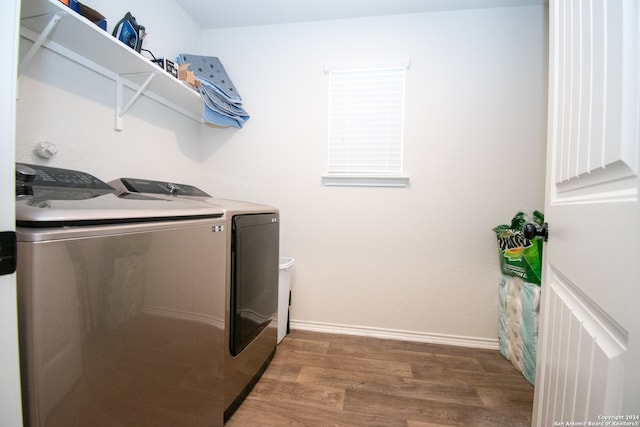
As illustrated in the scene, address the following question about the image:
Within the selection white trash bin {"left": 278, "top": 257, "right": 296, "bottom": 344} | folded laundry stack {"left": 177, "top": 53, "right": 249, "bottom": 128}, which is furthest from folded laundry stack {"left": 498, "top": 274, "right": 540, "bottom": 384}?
folded laundry stack {"left": 177, "top": 53, "right": 249, "bottom": 128}

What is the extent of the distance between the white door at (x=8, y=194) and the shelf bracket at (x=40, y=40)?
0.79 metres

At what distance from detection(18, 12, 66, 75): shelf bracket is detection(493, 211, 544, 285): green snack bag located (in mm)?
2236

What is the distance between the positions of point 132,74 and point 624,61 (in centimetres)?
185

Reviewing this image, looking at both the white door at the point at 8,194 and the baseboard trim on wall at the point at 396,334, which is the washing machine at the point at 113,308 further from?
the baseboard trim on wall at the point at 396,334

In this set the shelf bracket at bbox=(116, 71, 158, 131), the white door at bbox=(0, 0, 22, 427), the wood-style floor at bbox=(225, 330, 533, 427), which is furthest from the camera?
the shelf bracket at bbox=(116, 71, 158, 131)

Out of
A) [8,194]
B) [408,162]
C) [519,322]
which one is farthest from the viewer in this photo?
[408,162]

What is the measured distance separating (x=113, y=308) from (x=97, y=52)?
1.23 metres

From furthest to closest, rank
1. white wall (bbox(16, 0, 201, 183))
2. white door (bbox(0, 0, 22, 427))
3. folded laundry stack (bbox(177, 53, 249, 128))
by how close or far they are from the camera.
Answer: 1. folded laundry stack (bbox(177, 53, 249, 128))
2. white wall (bbox(16, 0, 201, 183))
3. white door (bbox(0, 0, 22, 427))

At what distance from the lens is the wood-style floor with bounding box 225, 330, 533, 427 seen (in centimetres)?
111

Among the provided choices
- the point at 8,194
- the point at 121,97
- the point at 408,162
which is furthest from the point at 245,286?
the point at 408,162

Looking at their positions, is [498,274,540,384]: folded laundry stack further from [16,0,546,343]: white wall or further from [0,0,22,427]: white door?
[0,0,22,427]: white door

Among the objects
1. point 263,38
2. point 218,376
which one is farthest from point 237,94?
point 218,376

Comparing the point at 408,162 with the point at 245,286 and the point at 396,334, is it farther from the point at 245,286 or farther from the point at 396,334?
the point at 245,286

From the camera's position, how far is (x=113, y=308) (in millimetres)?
570
